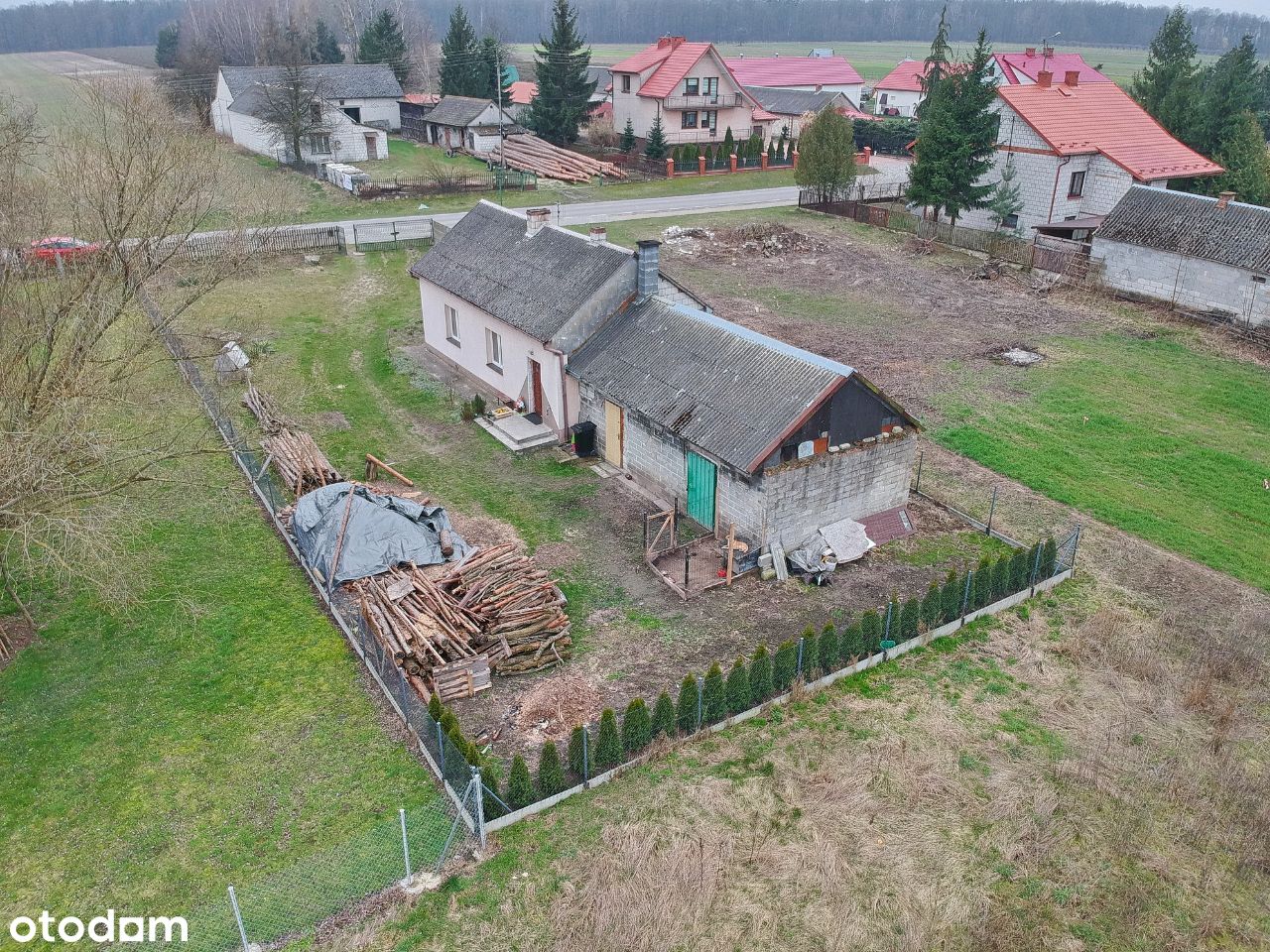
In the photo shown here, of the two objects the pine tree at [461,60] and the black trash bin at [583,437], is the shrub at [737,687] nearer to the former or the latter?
the black trash bin at [583,437]

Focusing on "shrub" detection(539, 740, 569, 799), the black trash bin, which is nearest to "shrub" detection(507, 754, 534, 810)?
→ "shrub" detection(539, 740, 569, 799)

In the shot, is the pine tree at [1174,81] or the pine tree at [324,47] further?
the pine tree at [324,47]

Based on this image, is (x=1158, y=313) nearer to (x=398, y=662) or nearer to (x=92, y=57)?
(x=398, y=662)

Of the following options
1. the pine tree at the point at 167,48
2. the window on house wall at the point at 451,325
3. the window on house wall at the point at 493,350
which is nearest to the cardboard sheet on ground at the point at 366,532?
the window on house wall at the point at 493,350

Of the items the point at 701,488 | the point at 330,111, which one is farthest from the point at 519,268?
the point at 330,111

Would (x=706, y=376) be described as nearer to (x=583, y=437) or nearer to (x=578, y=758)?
(x=583, y=437)

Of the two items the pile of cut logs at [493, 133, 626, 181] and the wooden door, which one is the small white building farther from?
the pile of cut logs at [493, 133, 626, 181]
